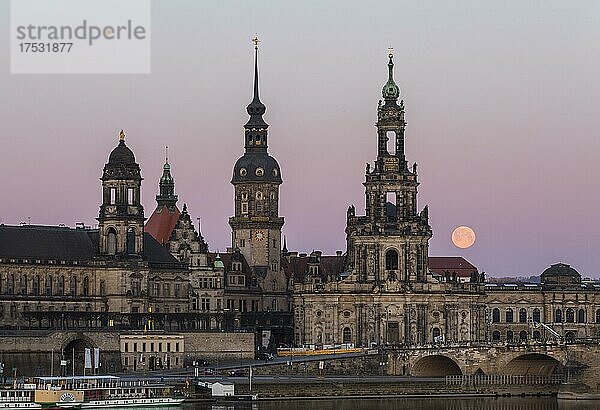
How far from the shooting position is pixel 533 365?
7254 inches

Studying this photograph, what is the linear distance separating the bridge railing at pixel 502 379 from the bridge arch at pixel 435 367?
380cm

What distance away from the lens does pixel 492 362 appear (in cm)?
18150

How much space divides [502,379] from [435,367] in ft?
28.7

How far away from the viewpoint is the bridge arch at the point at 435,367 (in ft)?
603

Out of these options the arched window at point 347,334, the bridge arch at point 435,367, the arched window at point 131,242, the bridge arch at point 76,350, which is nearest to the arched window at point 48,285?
the arched window at point 131,242

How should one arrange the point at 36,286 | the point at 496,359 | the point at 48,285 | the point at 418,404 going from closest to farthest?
the point at 418,404 → the point at 496,359 → the point at 36,286 → the point at 48,285

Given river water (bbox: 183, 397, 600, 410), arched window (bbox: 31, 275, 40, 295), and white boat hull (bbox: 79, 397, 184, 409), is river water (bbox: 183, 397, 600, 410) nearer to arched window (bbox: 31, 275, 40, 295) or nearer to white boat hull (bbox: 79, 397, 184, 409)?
white boat hull (bbox: 79, 397, 184, 409)

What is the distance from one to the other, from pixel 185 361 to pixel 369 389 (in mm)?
19421

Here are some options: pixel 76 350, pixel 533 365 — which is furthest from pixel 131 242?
pixel 533 365

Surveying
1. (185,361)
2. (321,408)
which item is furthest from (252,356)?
(321,408)

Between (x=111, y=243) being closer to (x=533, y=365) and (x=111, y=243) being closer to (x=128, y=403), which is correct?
(x=533, y=365)

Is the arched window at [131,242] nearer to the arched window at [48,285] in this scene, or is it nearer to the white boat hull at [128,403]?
the arched window at [48,285]

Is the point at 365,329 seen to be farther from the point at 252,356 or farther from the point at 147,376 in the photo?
the point at 147,376

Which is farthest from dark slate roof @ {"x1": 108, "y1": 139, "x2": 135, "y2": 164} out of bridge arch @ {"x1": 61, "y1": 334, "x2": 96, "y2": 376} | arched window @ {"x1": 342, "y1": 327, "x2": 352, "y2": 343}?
arched window @ {"x1": 342, "y1": 327, "x2": 352, "y2": 343}
